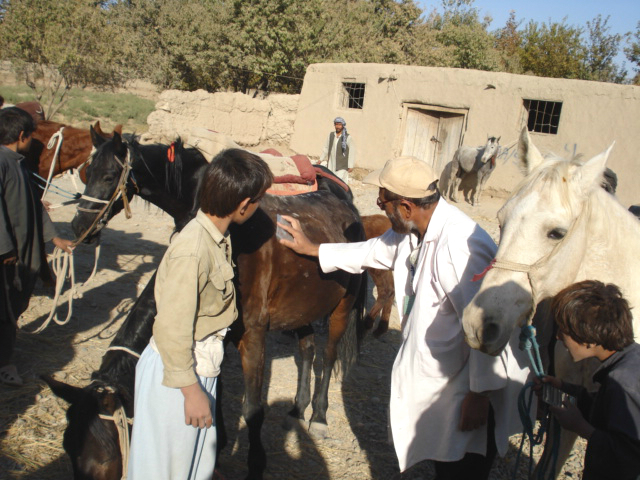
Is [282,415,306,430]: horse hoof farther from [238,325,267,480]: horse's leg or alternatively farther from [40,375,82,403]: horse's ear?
[40,375,82,403]: horse's ear

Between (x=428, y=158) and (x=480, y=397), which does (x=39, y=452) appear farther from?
(x=428, y=158)

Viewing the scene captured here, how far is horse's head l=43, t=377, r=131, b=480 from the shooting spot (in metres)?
1.85

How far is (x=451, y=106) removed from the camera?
12906 millimetres

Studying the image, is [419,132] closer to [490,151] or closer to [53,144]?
[490,151]

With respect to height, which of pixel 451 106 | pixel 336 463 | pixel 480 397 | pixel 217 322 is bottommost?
pixel 336 463

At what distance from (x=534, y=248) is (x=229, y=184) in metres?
1.23

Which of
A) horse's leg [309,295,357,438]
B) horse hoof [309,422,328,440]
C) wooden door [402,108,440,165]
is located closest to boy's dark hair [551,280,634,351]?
horse's leg [309,295,357,438]

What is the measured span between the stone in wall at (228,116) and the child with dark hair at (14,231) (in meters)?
10.1

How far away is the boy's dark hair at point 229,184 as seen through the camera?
6.07 ft

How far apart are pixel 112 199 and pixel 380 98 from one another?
10.9m

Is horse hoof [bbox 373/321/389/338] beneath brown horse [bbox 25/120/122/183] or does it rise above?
beneath

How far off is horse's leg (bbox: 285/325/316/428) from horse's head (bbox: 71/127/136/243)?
5.94 ft

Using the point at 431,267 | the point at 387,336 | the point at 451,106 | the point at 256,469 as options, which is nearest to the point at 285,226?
the point at 431,267

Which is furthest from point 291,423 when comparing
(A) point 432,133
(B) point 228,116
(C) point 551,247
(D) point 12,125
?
(B) point 228,116
